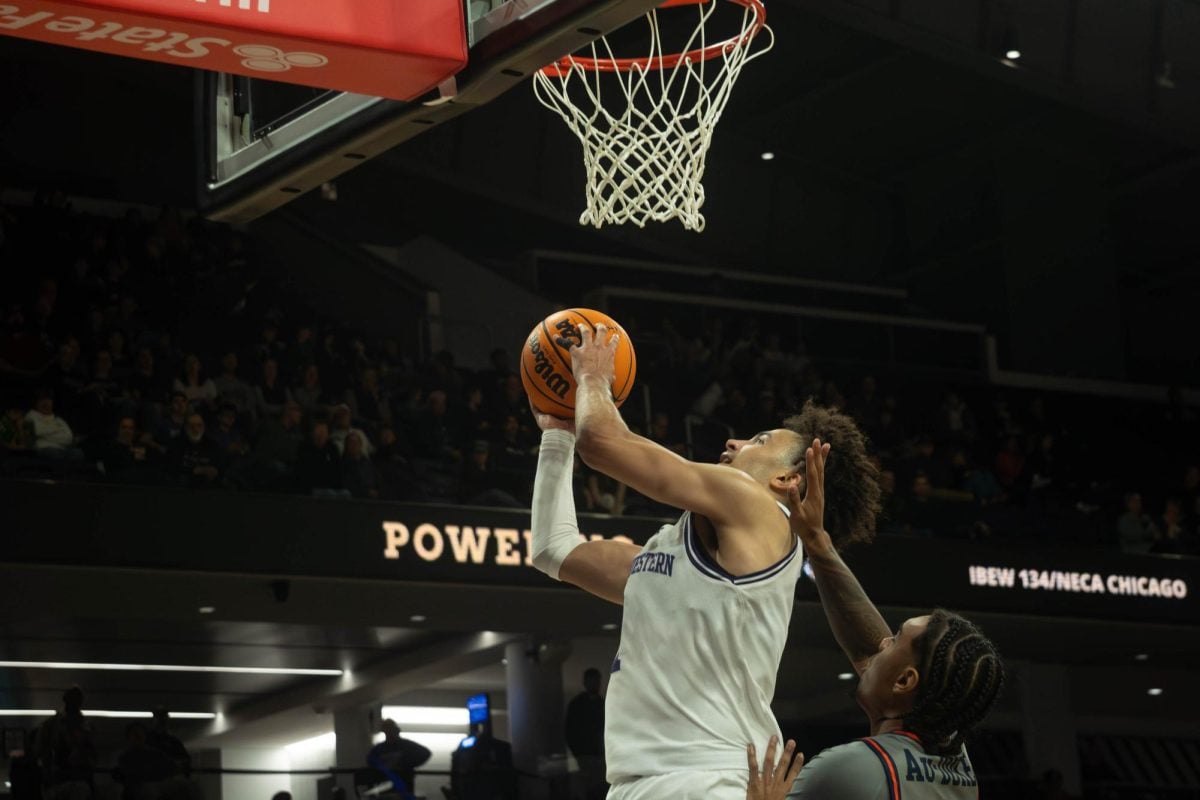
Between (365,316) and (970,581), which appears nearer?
(970,581)

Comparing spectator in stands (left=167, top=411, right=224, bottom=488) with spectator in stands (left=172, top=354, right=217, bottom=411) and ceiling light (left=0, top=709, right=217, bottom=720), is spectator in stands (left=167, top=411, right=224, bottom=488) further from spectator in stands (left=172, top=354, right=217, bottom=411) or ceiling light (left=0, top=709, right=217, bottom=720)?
ceiling light (left=0, top=709, right=217, bottom=720)

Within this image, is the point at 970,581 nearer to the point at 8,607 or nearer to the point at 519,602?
the point at 519,602

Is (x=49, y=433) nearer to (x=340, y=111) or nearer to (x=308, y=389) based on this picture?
(x=308, y=389)

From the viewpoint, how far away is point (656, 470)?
3.51 meters

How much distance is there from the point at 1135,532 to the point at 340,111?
39.6 ft

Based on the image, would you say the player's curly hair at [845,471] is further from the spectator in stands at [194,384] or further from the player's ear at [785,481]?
the spectator in stands at [194,384]

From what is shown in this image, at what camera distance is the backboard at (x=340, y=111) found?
13.3ft

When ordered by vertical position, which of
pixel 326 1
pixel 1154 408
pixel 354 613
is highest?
pixel 1154 408

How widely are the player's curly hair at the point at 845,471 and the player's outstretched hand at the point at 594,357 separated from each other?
470 mm

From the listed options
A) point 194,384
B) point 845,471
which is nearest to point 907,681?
point 845,471

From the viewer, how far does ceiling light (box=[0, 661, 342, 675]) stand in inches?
600

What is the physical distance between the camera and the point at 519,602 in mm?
13367

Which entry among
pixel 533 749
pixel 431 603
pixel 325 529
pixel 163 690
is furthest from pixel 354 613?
pixel 163 690

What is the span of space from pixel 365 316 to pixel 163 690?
14.1 ft
